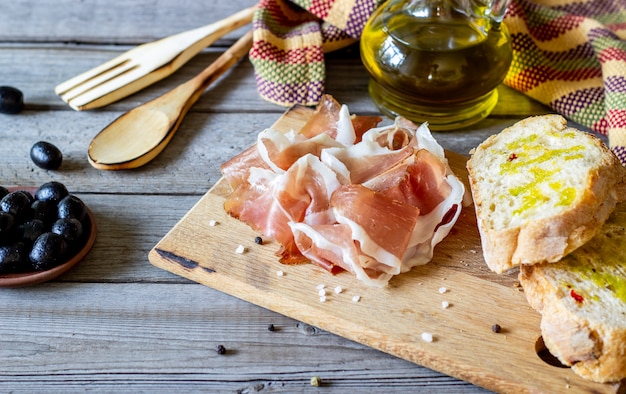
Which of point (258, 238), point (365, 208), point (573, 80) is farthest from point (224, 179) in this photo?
point (573, 80)

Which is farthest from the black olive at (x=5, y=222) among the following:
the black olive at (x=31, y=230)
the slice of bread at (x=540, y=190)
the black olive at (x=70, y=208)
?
the slice of bread at (x=540, y=190)

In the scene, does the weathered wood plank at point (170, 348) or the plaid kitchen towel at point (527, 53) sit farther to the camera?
the plaid kitchen towel at point (527, 53)

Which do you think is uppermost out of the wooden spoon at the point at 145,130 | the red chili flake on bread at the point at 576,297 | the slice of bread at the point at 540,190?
the slice of bread at the point at 540,190

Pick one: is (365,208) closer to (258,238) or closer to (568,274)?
(258,238)

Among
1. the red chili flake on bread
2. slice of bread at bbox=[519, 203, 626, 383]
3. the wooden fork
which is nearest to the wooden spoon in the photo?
the wooden fork

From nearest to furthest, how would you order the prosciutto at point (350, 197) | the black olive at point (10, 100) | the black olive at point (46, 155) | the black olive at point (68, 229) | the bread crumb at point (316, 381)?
the bread crumb at point (316, 381) < the prosciutto at point (350, 197) < the black olive at point (68, 229) < the black olive at point (46, 155) < the black olive at point (10, 100)

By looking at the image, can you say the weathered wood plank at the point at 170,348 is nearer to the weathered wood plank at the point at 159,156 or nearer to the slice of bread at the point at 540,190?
the slice of bread at the point at 540,190

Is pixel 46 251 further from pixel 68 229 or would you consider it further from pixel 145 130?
pixel 145 130

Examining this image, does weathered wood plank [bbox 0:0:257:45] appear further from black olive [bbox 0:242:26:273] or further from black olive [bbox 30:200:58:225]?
black olive [bbox 0:242:26:273]
